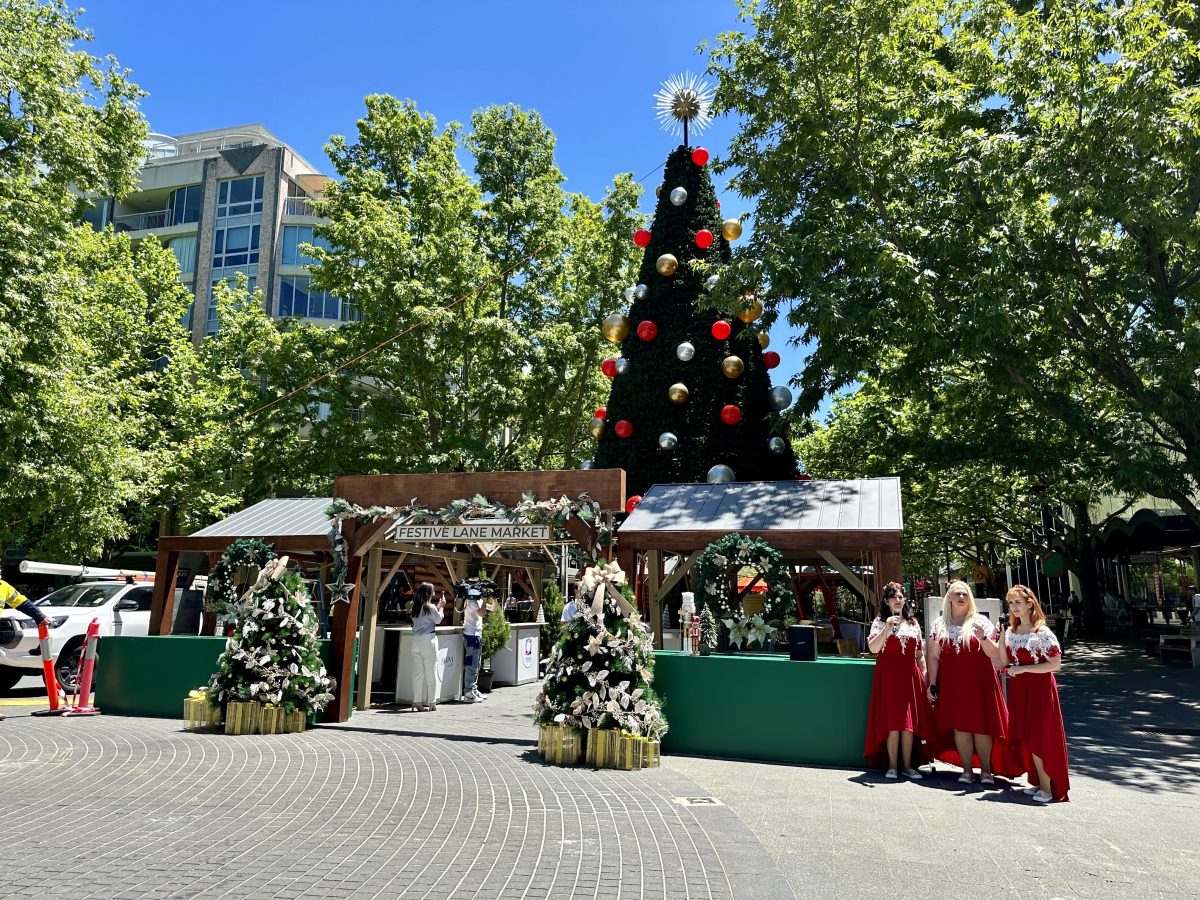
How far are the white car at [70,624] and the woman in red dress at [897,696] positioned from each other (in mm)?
11604

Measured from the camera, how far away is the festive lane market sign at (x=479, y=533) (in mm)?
10688

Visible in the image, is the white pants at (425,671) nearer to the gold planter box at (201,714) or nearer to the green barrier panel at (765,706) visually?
the gold planter box at (201,714)

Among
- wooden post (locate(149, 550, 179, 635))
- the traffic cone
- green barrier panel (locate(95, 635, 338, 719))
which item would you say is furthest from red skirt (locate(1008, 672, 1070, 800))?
wooden post (locate(149, 550, 179, 635))

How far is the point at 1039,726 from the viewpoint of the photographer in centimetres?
681

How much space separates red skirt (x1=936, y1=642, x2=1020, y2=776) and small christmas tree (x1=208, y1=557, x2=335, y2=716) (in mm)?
7119

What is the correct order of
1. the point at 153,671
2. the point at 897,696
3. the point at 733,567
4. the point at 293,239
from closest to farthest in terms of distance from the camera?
1. the point at 897,696
2. the point at 733,567
3. the point at 153,671
4. the point at 293,239

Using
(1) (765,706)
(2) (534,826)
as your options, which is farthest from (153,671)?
(1) (765,706)

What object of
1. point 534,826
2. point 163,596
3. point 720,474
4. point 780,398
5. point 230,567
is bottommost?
point 534,826

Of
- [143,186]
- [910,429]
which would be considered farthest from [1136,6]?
[143,186]

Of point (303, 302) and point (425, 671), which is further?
point (303, 302)

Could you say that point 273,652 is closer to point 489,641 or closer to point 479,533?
point 479,533

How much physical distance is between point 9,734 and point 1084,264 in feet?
57.6

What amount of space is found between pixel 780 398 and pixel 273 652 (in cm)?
1150

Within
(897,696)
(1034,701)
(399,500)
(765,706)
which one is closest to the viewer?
(1034,701)
